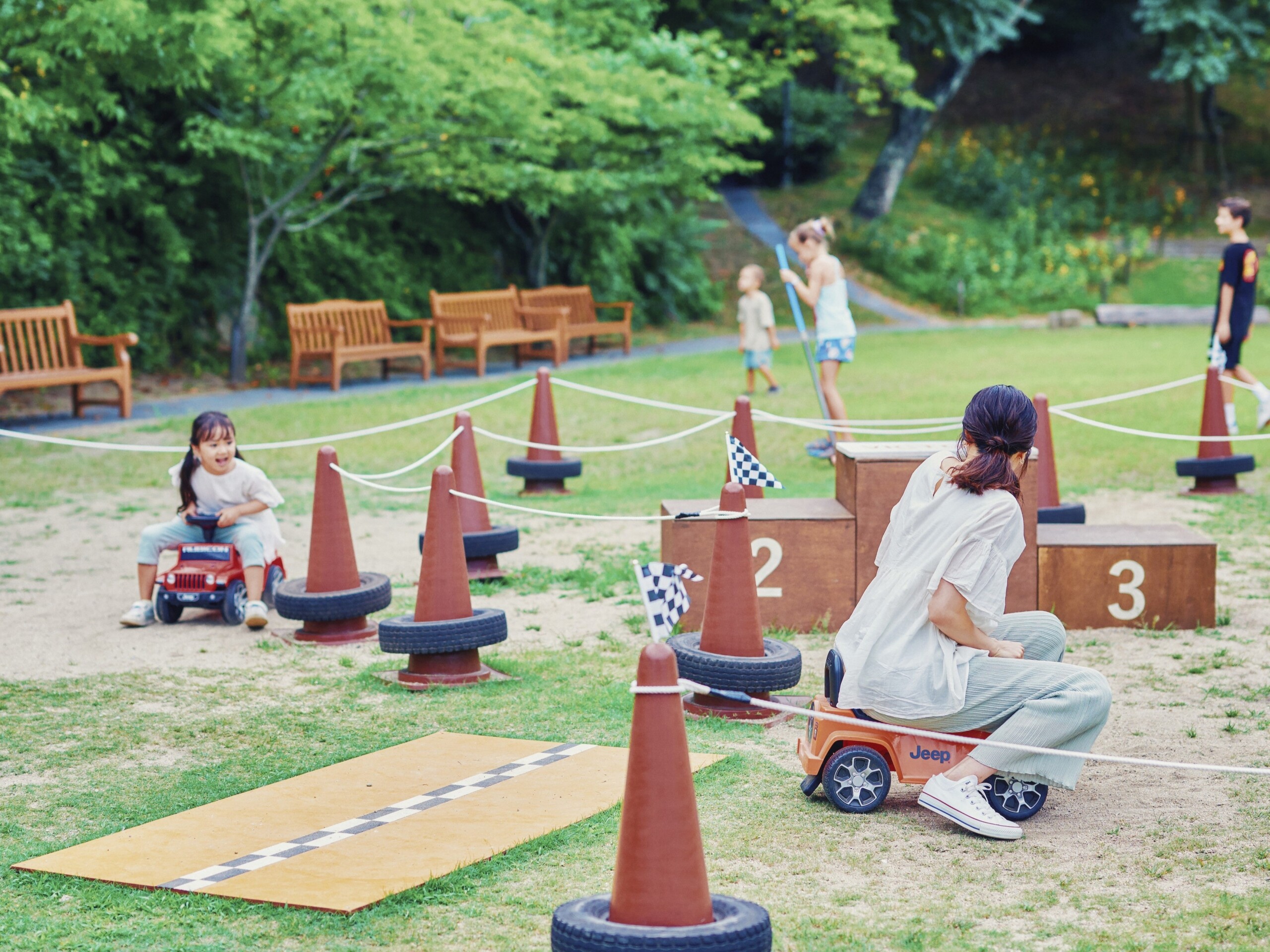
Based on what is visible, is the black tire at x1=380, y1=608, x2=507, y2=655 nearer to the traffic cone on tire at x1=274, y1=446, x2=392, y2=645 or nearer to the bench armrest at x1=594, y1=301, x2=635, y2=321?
the traffic cone on tire at x1=274, y1=446, x2=392, y2=645

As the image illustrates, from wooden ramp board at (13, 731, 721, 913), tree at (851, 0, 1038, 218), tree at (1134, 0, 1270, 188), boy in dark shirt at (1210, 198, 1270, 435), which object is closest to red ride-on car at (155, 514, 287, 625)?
wooden ramp board at (13, 731, 721, 913)

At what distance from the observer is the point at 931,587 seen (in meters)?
4.12

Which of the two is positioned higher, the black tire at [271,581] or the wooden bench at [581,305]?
the wooden bench at [581,305]

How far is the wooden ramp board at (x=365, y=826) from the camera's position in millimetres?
3758

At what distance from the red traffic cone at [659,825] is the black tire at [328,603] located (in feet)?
11.3

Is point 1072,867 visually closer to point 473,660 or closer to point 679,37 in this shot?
point 473,660

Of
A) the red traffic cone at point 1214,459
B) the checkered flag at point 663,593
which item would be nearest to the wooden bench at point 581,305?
the red traffic cone at point 1214,459

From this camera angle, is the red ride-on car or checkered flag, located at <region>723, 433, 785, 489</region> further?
the red ride-on car

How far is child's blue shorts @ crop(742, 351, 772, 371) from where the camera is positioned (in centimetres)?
1516

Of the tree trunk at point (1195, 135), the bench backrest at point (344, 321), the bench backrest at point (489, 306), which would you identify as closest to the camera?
the bench backrest at point (344, 321)

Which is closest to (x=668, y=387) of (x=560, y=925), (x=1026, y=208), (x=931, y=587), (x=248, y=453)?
(x=248, y=453)

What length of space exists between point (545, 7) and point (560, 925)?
1958cm

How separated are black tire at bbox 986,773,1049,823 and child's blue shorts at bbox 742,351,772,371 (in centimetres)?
1111

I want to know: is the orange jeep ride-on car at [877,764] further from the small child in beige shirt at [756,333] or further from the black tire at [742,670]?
the small child in beige shirt at [756,333]
